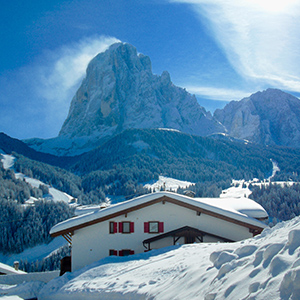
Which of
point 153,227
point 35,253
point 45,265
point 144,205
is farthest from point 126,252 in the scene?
point 35,253

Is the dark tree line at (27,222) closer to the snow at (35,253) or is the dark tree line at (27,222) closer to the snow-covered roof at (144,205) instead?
the snow at (35,253)

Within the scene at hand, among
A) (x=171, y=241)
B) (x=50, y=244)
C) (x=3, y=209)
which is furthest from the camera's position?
(x=3, y=209)

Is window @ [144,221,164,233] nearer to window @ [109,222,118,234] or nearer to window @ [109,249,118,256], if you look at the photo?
window @ [109,222,118,234]

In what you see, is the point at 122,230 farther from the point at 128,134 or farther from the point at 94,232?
the point at 128,134

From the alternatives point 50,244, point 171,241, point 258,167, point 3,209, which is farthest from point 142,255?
point 258,167

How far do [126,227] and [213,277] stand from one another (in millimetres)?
11473

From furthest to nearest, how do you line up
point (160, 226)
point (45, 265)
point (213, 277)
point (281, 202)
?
point (281, 202) → point (45, 265) → point (160, 226) → point (213, 277)

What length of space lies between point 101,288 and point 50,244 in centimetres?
7287

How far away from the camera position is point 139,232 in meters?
17.4

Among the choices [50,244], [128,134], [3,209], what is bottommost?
[50,244]

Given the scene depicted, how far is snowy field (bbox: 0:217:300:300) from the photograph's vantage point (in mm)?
4941

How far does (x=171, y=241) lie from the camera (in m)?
17.0

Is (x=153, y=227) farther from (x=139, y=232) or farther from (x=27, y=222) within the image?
(x=27, y=222)

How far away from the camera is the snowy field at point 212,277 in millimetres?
4941
